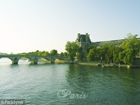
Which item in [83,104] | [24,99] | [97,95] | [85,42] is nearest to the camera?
[83,104]

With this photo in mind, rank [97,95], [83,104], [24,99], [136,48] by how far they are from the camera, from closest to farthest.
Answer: [83,104] → [24,99] → [97,95] → [136,48]

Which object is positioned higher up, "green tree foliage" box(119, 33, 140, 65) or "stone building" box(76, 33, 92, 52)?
"stone building" box(76, 33, 92, 52)

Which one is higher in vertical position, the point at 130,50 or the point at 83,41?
the point at 83,41

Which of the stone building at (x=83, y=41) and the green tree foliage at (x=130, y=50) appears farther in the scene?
the stone building at (x=83, y=41)

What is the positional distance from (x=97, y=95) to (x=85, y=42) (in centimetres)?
10147

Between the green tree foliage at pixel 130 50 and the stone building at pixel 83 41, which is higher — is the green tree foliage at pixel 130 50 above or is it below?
below

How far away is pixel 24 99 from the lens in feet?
59.0

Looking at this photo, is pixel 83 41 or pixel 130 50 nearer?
pixel 130 50

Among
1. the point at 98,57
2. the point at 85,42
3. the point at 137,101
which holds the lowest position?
the point at 137,101

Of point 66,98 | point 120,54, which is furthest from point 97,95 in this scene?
point 120,54

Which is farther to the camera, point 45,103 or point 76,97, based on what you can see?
point 76,97

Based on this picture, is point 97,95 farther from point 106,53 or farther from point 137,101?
point 106,53

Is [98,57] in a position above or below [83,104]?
above

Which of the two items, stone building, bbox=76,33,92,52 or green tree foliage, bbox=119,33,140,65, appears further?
stone building, bbox=76,33,92,52
